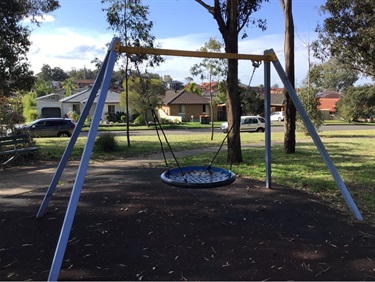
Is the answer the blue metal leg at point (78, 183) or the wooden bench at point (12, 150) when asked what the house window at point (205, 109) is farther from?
the blue metal leg at point (78, 183)

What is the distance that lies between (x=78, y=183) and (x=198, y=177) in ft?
7.28

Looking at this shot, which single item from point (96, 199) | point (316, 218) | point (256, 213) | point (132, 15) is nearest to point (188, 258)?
point (256, 213)

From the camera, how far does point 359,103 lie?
160ft

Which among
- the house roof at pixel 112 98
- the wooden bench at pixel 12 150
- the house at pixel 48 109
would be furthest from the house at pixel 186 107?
the wooden bench at pixel 12 150

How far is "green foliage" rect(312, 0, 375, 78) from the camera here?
11.0 meters

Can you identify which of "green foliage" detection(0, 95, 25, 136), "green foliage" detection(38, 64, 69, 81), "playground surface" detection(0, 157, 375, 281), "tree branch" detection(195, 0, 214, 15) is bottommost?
"playground surface" detection(0, 157, 375, 281)

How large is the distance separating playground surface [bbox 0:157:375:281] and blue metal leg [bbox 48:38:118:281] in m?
0.27

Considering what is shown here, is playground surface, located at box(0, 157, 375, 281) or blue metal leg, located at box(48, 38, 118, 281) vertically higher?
blue metal leg, located at box(48, 38, 118, 281)

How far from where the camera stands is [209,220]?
180 inches

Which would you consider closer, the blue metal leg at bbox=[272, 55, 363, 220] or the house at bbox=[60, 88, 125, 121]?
the blue metal leg at bbox=[272, 55, 363, 220]

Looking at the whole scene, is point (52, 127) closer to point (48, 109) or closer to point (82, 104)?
point (82, 104)

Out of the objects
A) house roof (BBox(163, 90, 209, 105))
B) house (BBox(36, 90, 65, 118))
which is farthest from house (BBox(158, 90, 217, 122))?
house (BBox(36, 90, 65, 118))

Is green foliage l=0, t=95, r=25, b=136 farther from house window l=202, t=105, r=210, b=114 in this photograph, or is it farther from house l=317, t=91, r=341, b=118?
house l=317, t=91, r=341, b=118

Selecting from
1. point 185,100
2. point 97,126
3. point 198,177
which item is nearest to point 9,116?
point 198,177
